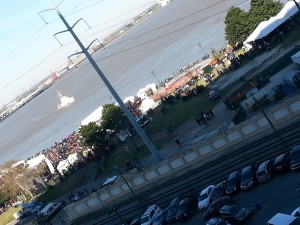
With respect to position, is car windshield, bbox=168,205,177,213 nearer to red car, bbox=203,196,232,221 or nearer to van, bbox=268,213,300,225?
red car, bbox=203,196,232,221

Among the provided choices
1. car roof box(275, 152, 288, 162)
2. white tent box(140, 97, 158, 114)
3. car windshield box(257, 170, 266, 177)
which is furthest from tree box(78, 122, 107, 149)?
car roof box(275, 152, 288, 162)

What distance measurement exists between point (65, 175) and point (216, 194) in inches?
1179

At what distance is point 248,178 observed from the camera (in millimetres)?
23062

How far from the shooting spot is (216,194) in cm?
2386

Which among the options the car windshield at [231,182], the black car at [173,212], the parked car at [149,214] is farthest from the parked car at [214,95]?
the car windshield at [231,182]

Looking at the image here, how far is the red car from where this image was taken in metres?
22.3

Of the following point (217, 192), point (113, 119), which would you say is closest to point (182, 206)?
point (217, 192)

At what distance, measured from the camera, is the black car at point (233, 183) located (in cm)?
2319

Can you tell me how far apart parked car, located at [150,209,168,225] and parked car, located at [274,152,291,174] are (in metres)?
6.78

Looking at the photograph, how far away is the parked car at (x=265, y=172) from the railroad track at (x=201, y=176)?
7.03 feet

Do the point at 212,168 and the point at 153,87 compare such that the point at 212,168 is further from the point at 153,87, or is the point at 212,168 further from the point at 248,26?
the point at 153,87

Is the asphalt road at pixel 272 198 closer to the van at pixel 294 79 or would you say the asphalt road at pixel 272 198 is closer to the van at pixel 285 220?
the van at pixel 285 220

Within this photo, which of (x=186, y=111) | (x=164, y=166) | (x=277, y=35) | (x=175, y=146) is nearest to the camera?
(x=164, y=166)

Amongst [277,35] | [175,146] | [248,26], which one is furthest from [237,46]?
[175,146]
